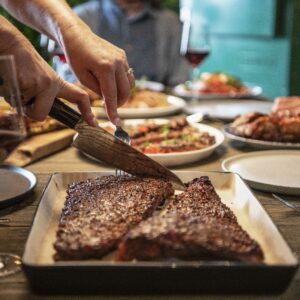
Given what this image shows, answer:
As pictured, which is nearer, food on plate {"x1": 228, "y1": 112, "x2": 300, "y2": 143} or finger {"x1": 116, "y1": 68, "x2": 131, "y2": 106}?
finger {"x1": 116, "y1": 68, "x2": 131, "y2": 106}

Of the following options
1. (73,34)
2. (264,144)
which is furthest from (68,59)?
(264,144)

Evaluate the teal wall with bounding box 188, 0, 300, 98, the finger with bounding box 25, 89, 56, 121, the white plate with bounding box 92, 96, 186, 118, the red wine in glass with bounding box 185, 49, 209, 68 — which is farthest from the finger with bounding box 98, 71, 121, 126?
the teal wall with bounding box 188, 0, 300, 98

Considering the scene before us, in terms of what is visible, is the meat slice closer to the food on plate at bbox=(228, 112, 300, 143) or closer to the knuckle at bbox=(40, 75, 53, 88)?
the knuckle at bbox=(40, 75, 53, 88)

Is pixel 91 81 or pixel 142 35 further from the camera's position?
pixel 142 35

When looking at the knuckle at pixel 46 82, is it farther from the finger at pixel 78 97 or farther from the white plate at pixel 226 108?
the white plate at pixel 226 108

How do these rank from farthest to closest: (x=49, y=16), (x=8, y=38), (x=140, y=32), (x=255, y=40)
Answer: (x=255, y=40)
(x=140, y=32)
(x=49, y=16)
(x=8, y=38)

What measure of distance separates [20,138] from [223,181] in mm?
525

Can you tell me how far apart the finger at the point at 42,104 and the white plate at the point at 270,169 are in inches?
21.4

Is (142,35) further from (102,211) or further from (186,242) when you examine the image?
(186,242)

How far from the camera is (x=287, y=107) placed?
208cm

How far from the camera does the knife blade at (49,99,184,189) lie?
124cm

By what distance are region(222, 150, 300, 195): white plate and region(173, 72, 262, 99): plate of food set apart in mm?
1252

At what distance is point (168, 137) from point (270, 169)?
464 millimetres

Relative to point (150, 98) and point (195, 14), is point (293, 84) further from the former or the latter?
point (150, 98)
